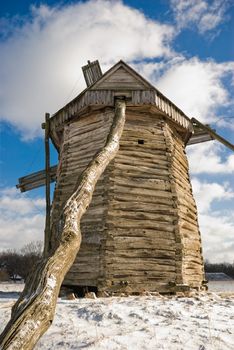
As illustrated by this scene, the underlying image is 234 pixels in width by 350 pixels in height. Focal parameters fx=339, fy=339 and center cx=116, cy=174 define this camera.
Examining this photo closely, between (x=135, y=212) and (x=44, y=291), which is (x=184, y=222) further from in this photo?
(x=44, y=291)

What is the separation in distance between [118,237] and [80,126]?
4.10 metres

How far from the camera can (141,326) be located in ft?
14.3

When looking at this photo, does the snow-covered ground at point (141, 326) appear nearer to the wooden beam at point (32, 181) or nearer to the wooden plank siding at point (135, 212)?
the wooden plank siding at point (135, 212)

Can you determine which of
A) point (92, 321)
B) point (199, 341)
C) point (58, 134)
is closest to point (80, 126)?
point (58, 134)

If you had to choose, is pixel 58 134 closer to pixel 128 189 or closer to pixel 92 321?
pixel 128 189

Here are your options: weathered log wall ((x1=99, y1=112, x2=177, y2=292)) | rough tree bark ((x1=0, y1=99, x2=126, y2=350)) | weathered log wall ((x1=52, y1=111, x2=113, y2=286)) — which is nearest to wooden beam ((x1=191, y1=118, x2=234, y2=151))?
weathered log wall ((x1=99, y1=112, x2=177, y2=292))

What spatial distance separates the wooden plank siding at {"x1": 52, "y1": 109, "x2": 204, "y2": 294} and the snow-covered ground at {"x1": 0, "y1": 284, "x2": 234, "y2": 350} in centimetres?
224

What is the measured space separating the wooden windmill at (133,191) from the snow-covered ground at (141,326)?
228 centimetres

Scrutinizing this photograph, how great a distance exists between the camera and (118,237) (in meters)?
8.38

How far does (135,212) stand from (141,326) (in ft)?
14.9

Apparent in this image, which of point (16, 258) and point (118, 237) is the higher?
point (16, 258)

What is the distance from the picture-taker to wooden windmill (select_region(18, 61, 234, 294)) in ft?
27.0

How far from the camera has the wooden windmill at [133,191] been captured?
27.0ft

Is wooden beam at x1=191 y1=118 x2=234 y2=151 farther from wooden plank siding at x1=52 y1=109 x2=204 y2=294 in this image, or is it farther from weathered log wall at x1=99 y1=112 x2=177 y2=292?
weathered log wall at x1=99 y1=112 x2=177 y2=292
